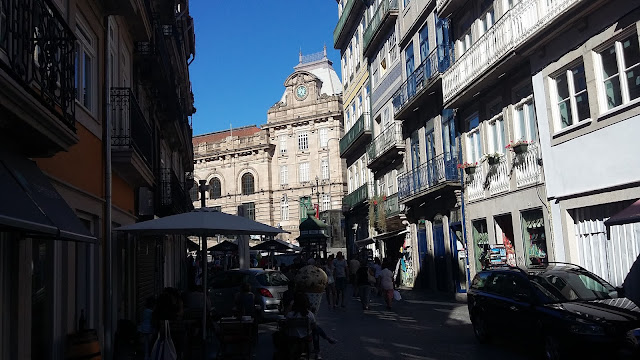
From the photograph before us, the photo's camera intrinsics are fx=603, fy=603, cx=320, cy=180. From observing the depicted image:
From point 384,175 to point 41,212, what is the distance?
26842 mm

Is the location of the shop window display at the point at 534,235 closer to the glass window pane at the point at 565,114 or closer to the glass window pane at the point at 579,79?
the glass window pane at the point at 565,114

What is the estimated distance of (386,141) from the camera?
29.2 m

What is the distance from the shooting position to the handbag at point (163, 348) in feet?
25.9

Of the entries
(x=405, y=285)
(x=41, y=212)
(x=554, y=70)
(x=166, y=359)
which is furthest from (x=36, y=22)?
(x=405, y=285)

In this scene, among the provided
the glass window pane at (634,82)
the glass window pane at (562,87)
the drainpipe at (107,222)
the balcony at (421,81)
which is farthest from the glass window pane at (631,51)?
the drainpipe at (107,222)

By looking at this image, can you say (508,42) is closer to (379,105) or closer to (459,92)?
(459,92)

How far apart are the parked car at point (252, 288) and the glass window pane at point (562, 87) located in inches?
338

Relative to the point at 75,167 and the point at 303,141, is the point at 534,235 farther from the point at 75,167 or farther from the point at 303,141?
the point at 303,141

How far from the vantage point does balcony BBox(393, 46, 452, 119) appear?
21.5 metres

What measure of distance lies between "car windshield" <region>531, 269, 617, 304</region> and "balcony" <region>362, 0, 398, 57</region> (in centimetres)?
1963

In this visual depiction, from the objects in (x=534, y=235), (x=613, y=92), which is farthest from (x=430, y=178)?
(x=613, y=92)

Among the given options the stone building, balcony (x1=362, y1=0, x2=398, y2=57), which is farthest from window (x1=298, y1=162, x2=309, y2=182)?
balcony (x1=362, y1=0, x2=398, y2=57)

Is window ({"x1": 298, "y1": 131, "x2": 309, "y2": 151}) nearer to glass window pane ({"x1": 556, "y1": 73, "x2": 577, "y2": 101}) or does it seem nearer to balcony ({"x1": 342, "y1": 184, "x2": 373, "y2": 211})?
balcony ({"x1": 342, "y1": 184, "x2": 373, "y2": 211})

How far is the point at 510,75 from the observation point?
17062 millimetres
